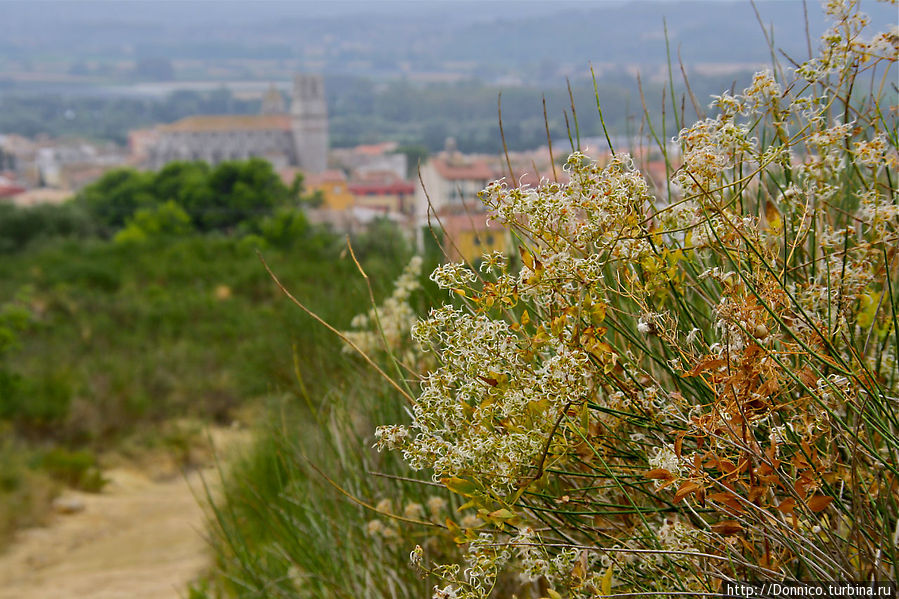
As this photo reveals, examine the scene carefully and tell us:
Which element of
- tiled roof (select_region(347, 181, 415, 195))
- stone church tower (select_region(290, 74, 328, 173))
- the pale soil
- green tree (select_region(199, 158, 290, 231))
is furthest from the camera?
stone church tower (select_region(290, 74, 328, 173))

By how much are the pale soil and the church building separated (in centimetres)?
4730

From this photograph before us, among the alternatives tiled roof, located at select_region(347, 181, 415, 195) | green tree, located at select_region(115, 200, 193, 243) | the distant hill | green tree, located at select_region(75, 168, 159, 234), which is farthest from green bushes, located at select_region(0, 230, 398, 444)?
the distant hill

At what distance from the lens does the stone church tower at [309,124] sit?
181 feet

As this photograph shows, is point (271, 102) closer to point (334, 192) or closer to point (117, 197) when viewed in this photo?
point (334, 192)

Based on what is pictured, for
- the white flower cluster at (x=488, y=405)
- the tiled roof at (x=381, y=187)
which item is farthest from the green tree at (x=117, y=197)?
the white flower cluster at (x=488, y=405)

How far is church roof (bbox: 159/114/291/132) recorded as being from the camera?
53500mm

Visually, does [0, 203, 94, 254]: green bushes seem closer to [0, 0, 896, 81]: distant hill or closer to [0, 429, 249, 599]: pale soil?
[0, 429, 249, 599]: pale soil

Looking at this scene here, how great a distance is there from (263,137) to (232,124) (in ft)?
10.4

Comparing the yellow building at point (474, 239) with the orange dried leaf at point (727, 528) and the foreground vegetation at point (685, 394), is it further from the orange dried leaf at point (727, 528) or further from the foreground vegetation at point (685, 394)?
the orange dried leaf at point (727, 528)

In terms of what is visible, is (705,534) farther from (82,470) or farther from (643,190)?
(82,470)

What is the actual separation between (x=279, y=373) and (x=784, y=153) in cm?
289

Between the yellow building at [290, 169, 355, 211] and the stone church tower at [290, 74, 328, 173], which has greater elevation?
the stone church tower at [290, 74, 328, 173]

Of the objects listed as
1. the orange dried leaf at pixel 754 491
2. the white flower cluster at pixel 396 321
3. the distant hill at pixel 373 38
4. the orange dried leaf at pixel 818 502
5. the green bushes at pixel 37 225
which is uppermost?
the distant hill at pixel 373 38

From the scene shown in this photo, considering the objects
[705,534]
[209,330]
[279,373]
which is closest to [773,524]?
[705,534]
